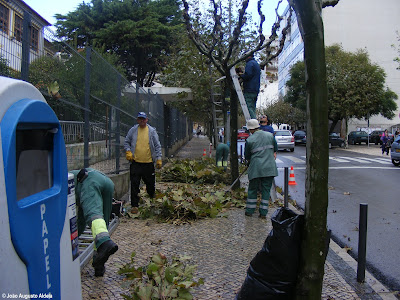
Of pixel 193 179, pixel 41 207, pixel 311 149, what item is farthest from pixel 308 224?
pixel 193 179

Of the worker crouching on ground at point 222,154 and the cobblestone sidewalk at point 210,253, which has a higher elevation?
the worker crouching on ground at point 222,154

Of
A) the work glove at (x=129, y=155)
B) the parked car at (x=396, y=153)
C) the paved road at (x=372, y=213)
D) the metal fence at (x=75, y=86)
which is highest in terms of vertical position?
the metal fence at (x=75, y=86)

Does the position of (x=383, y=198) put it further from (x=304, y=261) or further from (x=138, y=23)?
(x=138, y=23)

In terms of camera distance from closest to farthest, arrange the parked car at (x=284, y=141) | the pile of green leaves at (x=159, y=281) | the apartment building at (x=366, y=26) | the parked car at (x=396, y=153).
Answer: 1. the pile of green leaves at (x=159, y=281)
2. the parked car at (x=396, y=153)
3. the parked car at (x=284, y=141)
4. the apartment building at (x=366, y=26)

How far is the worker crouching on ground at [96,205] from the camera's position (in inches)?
136

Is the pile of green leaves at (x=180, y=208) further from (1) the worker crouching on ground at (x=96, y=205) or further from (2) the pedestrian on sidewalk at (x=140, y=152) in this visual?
(1) the worker crouching on ground at (x=96, y=205)

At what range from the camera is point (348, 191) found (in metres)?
10.5

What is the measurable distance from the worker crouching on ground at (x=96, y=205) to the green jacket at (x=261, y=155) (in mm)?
3490

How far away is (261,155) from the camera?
692 centimetres

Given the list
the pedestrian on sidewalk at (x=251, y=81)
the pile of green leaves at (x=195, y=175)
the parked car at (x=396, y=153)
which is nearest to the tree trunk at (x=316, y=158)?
the pedestrian on sidewalk at (x=251, y=81)

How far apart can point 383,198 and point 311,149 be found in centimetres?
744

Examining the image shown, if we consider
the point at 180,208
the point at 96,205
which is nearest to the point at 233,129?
the point at 180,208

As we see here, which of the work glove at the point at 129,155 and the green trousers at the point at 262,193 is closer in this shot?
the green trousers at the point at 262,193

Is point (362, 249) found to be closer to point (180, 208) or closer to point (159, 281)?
point (159, 281)
